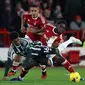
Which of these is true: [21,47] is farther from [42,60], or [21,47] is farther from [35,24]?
[42,60]

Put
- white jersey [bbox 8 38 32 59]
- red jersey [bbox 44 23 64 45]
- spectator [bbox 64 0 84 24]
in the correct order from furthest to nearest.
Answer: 1. spectator [bbox 64 0 84 24]
2. white jersey [bbox 8 38 32 59]
3. red jersey [bbox 44 23 64 45]

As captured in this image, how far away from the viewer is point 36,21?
14.3m

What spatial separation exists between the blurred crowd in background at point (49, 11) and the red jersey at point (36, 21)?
13.3 ft

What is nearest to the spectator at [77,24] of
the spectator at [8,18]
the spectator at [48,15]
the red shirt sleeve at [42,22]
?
the spectator at [48,15]

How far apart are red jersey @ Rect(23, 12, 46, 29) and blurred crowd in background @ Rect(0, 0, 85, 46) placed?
13.3ft

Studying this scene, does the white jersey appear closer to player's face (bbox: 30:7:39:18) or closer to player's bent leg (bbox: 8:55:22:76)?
player's bent leg (bbox: 8:55:22:76)

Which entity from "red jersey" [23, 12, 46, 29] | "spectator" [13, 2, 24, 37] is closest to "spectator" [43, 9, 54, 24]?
"spectator" [13, 2, 24, 37]

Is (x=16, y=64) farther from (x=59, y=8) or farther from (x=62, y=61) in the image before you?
(x=59, y=8)

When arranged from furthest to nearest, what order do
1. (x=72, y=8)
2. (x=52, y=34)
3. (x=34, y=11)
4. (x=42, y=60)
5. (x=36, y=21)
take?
(x=72, y=8) < (x=36, y=21) < (x=52, y=34) < (x=34, y=11) < (x=42, y=60)

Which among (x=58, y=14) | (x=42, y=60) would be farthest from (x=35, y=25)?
(x=58, y=14)

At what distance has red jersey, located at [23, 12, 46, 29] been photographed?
14.1 m

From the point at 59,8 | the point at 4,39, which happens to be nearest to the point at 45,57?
the point at 4,39

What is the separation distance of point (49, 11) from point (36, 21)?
532 centimetres

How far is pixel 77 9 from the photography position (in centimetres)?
2102
